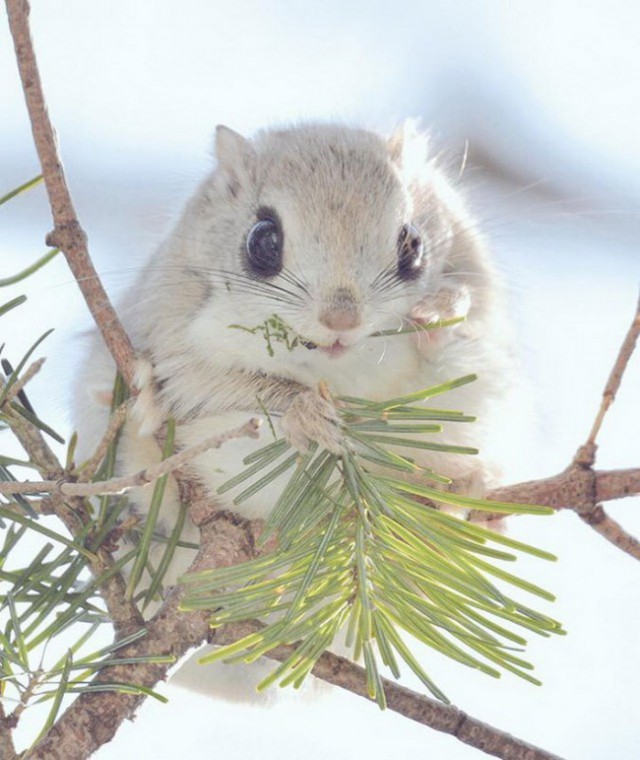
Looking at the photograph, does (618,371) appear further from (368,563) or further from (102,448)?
(102,448)

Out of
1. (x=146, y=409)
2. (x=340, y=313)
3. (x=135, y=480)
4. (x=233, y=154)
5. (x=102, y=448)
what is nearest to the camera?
(x=135, y=480)

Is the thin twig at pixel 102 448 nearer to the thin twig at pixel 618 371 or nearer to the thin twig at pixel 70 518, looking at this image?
the thin twig at pixel 70 518

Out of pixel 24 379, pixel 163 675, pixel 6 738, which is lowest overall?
pixel 6 738

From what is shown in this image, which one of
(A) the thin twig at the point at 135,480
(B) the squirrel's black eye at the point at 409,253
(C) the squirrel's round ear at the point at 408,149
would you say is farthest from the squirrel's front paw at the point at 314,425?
(C) the squirrel's round ear at the point at 408,149

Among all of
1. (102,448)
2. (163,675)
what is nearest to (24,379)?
(102,448)

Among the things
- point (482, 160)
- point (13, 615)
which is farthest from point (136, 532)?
point (482, 160)
